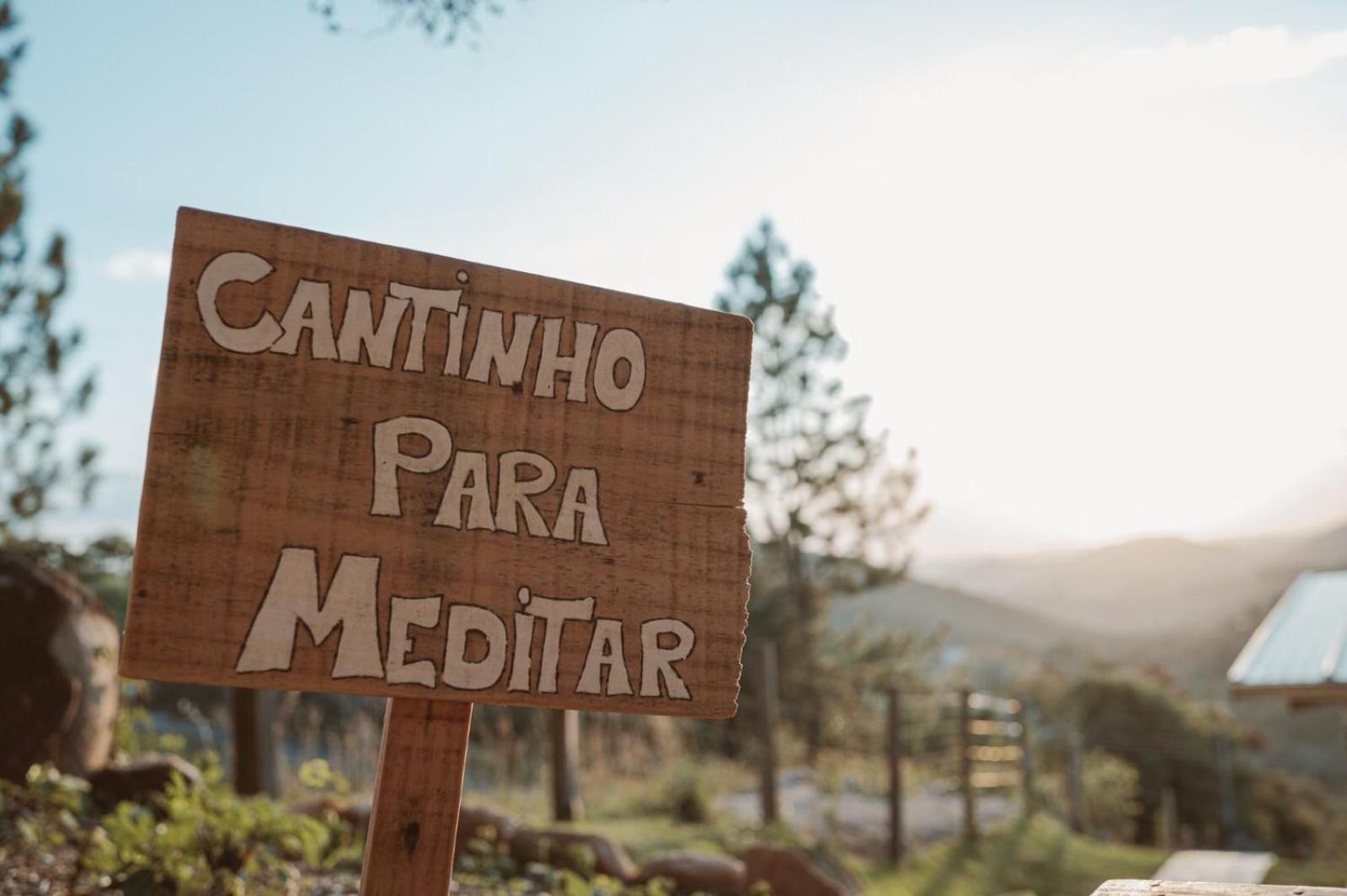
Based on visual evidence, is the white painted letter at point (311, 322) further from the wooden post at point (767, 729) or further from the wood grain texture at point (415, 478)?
the wooden post at point (767, 729)

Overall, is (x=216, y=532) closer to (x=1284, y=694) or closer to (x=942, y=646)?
(x=1284, y=694)

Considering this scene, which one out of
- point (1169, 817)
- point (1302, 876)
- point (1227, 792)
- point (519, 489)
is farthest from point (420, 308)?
point (1227, 792)

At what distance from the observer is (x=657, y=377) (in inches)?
85.7

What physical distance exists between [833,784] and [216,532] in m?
10.6

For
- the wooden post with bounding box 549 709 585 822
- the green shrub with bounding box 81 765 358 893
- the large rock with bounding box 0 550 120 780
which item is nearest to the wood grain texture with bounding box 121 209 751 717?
the green shrub with bounding box 81 765 358 893

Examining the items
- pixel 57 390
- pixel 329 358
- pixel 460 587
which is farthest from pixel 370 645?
pixel 57 390

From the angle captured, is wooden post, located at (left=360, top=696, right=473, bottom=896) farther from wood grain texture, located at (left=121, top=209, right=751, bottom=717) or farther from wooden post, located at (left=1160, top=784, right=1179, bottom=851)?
wooden post, located at (left=1160, top=784, right=1179, bottom=851)

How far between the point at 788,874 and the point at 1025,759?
9.06 metres

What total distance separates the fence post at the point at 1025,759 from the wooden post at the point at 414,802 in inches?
488

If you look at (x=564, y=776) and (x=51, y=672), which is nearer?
(x=51, y=672)

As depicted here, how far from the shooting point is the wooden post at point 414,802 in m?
1.94

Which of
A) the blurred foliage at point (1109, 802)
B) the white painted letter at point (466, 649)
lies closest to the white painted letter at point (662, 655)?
the white painted letter at point (466, 649)

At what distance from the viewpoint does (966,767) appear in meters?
11.4

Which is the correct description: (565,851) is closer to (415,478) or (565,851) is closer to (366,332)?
(415,478)
